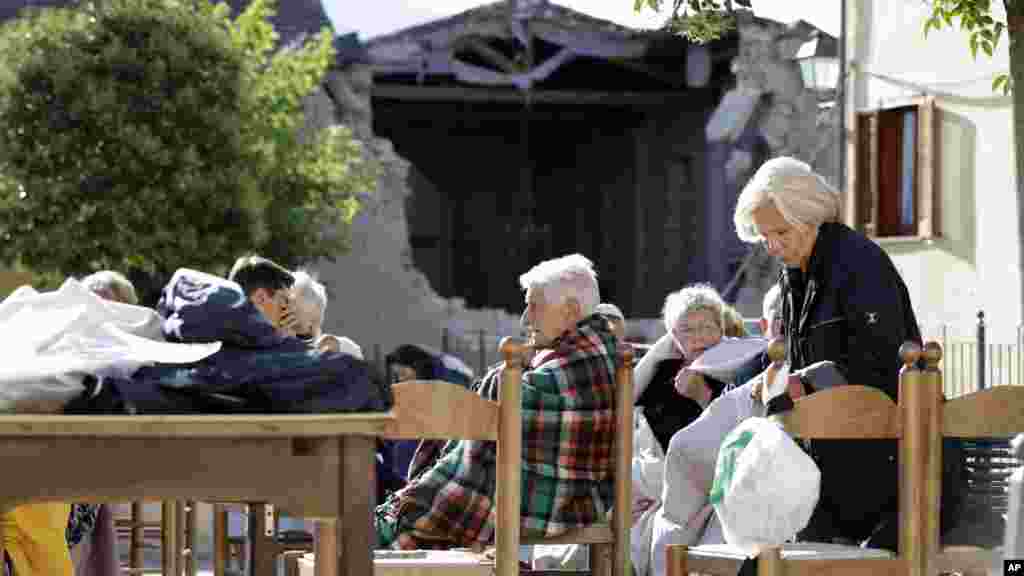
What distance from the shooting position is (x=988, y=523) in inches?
229

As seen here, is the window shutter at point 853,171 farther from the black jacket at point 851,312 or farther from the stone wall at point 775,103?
the black jacket at point 851,312

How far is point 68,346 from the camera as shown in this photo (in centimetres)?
506

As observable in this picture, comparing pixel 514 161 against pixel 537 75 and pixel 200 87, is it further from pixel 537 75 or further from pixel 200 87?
pixel 200 87

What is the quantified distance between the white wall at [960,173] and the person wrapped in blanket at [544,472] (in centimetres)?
1441

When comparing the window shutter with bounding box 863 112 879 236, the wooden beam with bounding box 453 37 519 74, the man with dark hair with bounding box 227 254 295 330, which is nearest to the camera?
the man with dark hair with bounding box 227 254 295 330

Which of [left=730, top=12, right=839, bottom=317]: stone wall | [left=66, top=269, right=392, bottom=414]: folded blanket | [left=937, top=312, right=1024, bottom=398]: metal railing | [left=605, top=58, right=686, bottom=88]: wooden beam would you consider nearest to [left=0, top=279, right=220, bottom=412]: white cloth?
[left=66, top=269, right=392, bottom=414]: folded blanket

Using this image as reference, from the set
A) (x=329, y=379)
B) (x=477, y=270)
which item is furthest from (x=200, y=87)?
(x=329, y=379)

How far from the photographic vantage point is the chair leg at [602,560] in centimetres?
641

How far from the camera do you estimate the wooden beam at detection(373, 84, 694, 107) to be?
106 feet

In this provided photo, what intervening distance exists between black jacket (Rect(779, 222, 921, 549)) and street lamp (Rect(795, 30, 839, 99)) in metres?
18.6

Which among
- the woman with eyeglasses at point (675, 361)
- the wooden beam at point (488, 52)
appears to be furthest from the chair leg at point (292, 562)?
the wooden beam at point (488, 52)

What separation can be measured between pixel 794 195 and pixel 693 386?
1335 mm

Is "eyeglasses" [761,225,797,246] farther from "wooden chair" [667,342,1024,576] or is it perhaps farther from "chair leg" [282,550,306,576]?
"chair leg" [282,550,306,576]

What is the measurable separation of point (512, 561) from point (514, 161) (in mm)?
32507
